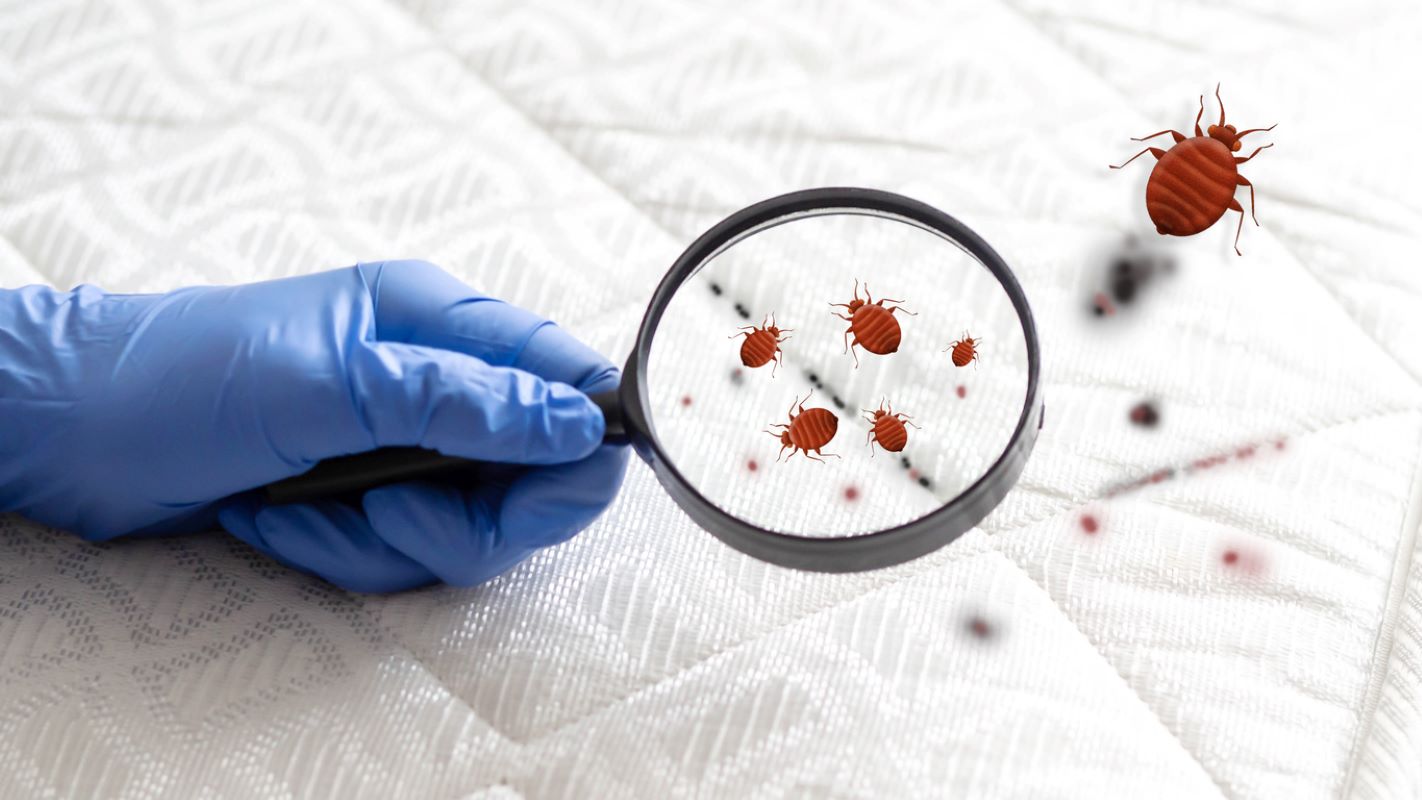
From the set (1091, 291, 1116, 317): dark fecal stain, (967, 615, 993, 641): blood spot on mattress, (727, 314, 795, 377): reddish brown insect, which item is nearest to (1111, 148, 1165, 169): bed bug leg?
(1091, 291, 1116, 317): dark fecal stain

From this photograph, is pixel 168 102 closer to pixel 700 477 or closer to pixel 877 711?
pixel 700 477

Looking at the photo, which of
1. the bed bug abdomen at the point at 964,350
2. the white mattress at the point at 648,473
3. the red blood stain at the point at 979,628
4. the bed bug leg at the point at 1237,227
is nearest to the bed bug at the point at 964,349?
the bed bug abdomen at the point at 964,350

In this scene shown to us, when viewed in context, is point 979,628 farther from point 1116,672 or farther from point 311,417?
point 311,417

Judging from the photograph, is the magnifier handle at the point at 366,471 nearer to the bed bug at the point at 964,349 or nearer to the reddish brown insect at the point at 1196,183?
the bed bug at the point at 964,349

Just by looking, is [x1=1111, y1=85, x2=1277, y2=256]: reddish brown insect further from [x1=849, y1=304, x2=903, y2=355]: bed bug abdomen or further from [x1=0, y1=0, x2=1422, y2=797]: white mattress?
[x1=849, y1=304, x2=903, y2=355]: bed bug abdomen

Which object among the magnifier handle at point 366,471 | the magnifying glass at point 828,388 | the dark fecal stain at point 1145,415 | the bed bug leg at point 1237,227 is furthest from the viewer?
the bed bug leg at point 1237,227

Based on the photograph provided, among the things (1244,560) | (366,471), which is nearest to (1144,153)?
(1244,560)
